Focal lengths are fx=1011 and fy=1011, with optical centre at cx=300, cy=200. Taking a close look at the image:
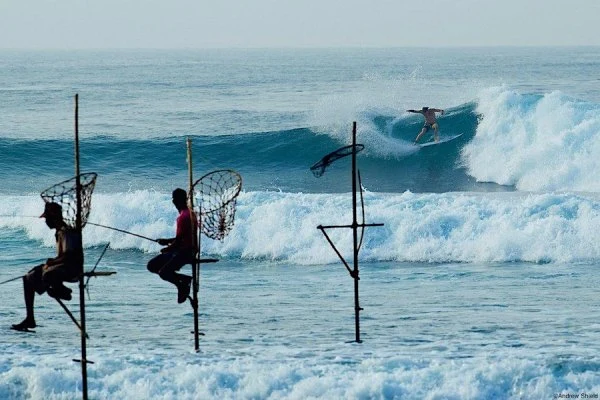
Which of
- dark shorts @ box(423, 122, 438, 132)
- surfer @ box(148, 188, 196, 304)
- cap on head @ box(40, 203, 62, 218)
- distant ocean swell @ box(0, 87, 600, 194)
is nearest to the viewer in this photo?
cap on head @ box(40, 203, 62, 218)

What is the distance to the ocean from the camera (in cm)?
1065

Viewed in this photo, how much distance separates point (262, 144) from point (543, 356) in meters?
22.4

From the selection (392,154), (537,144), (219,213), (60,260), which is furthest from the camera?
(392,154)

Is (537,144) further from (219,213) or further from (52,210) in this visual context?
(52,210)

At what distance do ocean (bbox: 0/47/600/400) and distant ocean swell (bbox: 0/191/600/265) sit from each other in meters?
0.04

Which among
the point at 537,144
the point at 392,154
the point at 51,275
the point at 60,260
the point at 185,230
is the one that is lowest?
the point at 51,275

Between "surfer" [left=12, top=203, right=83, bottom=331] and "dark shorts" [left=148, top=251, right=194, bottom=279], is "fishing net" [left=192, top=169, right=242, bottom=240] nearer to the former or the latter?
"dark shorts" [left=148, top=251, right=194, bottom=279]

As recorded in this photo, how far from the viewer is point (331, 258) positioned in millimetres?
17906

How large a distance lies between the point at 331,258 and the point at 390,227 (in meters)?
1.62

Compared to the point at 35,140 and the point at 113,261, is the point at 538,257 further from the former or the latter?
the point at 35,140

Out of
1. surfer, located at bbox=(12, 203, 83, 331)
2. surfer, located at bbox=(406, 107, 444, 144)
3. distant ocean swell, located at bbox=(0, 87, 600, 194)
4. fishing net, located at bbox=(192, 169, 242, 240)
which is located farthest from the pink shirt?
surfer, located at bbox=(406, 107, 444, 144)

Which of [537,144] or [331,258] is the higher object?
[537,144]

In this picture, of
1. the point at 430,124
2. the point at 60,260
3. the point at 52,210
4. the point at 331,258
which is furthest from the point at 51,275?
the point at 430,124

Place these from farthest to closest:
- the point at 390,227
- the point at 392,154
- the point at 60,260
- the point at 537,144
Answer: the point at 392,154 → the point at 537,144 → the point at 390,227 → the point at 60,260
